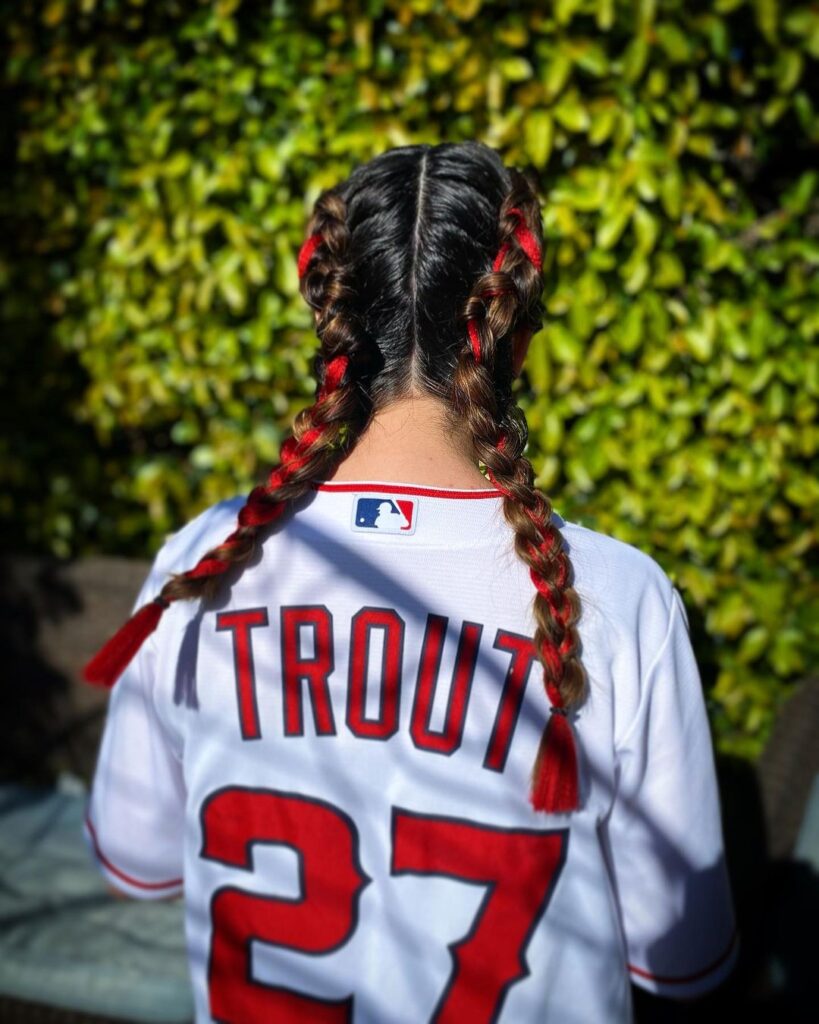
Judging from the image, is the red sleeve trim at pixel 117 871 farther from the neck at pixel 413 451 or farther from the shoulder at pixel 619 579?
the shoulder at pixel 619 579

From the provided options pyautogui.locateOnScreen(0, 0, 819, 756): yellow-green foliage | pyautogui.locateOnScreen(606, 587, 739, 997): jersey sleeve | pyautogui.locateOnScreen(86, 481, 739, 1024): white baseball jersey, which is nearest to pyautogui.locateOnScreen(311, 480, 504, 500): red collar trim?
pyautogui.locateOnScreen(86, 481, 739, 1024): white baseball jersey

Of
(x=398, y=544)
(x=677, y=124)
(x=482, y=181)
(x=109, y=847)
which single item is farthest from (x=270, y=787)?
(x=677, y=124)

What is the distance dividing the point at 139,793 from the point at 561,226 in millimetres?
1718

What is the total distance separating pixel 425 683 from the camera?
1.15 metres

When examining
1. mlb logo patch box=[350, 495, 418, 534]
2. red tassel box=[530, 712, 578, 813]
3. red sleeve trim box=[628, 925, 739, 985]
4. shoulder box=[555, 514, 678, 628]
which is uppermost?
mlb logo patch box=[350, 495, 418, 534]

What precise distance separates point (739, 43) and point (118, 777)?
235 centimetres

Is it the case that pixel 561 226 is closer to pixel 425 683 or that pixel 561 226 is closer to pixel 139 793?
pixel 425 683

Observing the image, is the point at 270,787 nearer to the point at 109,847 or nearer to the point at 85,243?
the point at 109,847

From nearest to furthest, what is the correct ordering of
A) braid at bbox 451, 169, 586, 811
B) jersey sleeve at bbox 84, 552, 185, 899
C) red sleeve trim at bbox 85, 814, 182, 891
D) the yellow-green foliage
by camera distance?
braid at bbox 451, 169, 586, 811, jersey sleeve at bbox 84, 552, 185, 899, red sleeve trim at bbox 85, 814, 182, 891, the yellow-green foliage

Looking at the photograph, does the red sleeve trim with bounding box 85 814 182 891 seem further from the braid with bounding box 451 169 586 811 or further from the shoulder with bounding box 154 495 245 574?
the braid with bounding box 451 169 586 811

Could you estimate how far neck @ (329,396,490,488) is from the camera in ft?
3.77

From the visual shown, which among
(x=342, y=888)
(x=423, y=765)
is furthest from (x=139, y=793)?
(x=423, y=765)

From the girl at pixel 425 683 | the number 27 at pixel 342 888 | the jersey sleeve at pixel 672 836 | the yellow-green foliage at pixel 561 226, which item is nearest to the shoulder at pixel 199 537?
the girl at pixel 425 683

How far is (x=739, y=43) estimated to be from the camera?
7.57 ft
